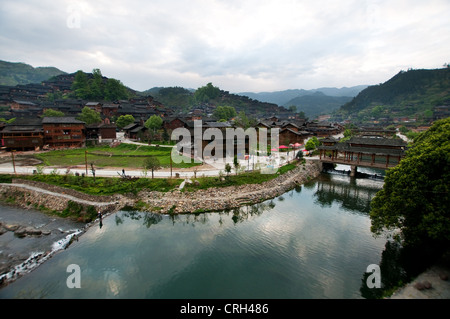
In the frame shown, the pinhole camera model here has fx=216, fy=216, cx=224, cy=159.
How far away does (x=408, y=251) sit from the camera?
14555mm

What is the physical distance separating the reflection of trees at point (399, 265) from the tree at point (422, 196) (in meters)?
1.27

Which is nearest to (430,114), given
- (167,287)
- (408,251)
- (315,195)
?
(315,195)

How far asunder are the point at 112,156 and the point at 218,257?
29.1 meters

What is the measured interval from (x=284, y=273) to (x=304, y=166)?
2340cm

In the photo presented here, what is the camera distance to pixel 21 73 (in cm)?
13912

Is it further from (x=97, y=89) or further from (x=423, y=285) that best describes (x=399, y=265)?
(x=97, y=89)

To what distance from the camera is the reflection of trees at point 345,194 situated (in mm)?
23250

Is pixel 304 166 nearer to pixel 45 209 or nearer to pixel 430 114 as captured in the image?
pixel 45 209

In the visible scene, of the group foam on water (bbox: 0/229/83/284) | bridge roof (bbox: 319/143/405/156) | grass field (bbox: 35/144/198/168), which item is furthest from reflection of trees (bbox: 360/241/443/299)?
grass field (bbox: 35/144/198/168)

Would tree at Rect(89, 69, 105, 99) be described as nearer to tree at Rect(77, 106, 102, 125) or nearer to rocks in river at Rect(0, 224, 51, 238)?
tree at Rect(77, 106, 102, 125)

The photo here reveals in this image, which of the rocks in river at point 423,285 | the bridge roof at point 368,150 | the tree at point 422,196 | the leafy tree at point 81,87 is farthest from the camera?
the leafy tree at point 81,87

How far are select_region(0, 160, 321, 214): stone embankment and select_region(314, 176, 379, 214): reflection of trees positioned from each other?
633 cm

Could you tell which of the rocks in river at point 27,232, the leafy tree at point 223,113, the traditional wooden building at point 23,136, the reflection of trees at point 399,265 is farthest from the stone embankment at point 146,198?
the leafy tree at point 223,113

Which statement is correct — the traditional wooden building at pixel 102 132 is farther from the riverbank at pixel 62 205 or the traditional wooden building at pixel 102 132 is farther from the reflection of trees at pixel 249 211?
the reflection of trees at pixel 249 211
